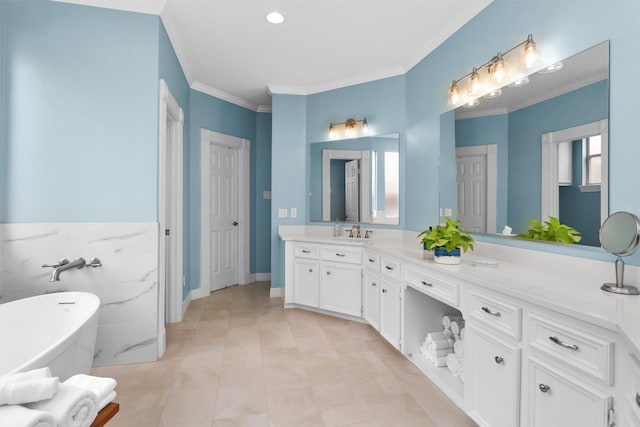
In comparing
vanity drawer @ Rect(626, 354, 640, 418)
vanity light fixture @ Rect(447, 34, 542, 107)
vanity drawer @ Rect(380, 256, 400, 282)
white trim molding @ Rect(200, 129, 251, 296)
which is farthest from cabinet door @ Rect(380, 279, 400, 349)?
white trim molding @ Rect(200, 129, 251, 296)

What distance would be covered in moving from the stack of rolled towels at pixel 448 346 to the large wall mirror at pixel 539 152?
70 cm

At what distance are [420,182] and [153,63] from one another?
2459 mm

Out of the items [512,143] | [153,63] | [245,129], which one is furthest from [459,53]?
[245,129]

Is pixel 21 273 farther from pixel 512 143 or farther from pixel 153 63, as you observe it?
pixel 512 143

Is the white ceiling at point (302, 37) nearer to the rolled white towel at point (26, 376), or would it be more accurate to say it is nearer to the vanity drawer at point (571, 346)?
the vanity drawer at point (571, 346)

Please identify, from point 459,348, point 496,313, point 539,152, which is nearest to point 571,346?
point 496,313

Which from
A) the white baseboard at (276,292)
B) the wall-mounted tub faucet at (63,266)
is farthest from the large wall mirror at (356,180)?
the wall-mounted tub faucet at (63,266)

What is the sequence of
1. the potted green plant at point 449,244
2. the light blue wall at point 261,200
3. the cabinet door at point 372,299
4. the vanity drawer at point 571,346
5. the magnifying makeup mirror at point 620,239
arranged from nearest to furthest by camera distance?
the vanity drawer at point 571,346 < the magnifying makeup mirror at point 620,239 < the potted green plant at point 449,244 < the cabinet door at point 372,299 < the light blue wall at point 261,200

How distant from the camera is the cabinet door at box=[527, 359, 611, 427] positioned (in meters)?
1.16

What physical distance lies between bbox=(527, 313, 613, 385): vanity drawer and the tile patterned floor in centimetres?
81

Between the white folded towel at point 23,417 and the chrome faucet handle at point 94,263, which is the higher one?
the chrome faucet handle at point 94,263

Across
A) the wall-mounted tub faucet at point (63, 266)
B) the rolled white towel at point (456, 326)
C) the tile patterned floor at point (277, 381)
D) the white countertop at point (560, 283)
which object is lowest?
the tile patterned floor at point (277, 381)

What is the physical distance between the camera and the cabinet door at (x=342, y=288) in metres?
3.44

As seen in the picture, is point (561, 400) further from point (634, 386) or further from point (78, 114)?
point (78, 114)
